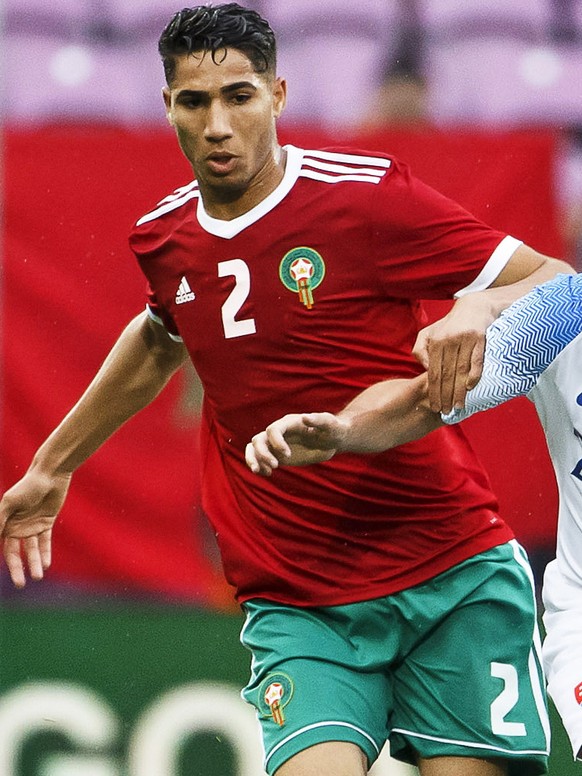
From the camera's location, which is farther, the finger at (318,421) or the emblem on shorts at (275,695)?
the emblem on shorts at (275,695)

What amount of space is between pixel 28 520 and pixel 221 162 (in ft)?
3.51

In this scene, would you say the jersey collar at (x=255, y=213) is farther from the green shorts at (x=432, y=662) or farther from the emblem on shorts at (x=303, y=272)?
the green shorts at (x=432, y=662)

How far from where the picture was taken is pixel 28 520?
3750mm

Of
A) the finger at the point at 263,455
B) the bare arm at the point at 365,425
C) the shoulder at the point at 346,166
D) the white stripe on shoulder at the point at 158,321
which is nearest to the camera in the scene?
the finger at the point at 263,455

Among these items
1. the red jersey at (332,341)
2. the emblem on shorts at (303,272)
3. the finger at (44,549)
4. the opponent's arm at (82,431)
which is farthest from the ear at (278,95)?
the finger at (44,549)

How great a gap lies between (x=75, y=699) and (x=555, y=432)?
8.40 ft

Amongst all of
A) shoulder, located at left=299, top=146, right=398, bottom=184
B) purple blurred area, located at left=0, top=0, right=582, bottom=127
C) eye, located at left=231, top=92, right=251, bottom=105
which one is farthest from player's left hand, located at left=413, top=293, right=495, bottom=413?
purple blurred area, located at left=0, top=0, right=582, bottom=127

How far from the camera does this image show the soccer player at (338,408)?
324 centimetres

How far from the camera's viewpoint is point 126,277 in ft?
16.5

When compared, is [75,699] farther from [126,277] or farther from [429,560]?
[429,560]

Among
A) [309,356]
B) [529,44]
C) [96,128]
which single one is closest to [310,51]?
[529,44]

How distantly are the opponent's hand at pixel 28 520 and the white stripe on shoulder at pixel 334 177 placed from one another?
1.01 meters

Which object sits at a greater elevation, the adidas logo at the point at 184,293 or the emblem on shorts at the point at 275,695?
the adidas logo at the point at 184,293

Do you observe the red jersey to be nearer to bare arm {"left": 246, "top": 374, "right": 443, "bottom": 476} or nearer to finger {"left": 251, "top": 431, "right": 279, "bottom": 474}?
bare arm {"left": 246, "top": 374, "right": 443, "bottom": 476}
